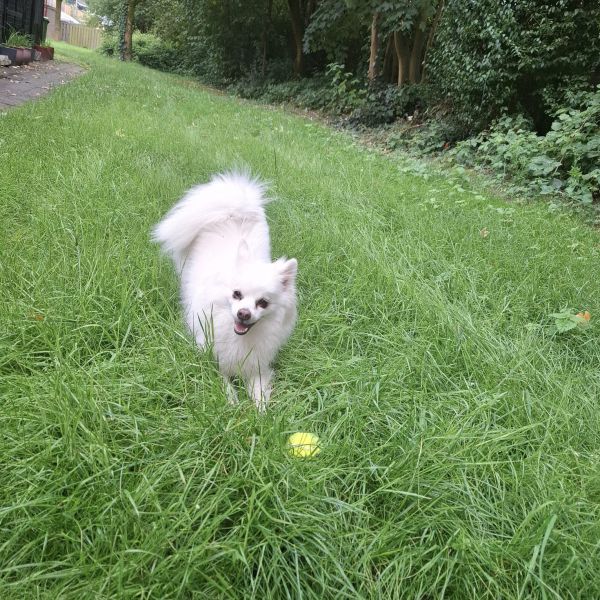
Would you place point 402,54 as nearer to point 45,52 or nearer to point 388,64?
point 388,64

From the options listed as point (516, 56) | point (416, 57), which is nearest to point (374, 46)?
point (416, 57)

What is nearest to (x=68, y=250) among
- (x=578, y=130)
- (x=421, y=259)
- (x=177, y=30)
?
(x=421, y=259)

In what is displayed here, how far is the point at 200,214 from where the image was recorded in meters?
2.65

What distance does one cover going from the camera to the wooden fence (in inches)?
1400

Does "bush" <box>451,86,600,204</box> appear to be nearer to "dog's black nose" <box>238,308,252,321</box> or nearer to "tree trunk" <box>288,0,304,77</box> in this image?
"dog's black nose" <box>238,308,252,321</box>

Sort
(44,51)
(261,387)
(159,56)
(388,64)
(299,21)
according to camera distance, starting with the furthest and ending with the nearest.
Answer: (159,56) < (299,21) < (44,51) < (388,64) < (261,387)

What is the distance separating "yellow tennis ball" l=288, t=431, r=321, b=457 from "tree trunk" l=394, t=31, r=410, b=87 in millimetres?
10334

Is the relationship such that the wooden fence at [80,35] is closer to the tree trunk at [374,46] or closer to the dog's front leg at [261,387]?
the tree trunk at [374,46]

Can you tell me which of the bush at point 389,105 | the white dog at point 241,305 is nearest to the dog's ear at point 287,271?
the white dog at point 241,305

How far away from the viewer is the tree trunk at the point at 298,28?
615 inches

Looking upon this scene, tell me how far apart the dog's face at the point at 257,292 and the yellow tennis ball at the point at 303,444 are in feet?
1.79

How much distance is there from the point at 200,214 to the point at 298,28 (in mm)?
15662

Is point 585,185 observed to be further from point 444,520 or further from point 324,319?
point 444,520

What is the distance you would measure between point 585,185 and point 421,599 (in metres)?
5.07
